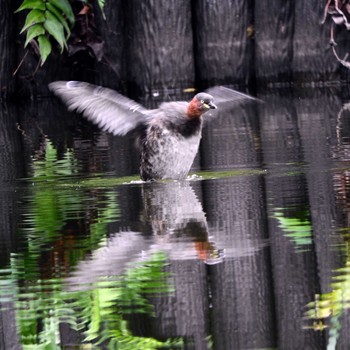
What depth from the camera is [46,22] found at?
43.8 ft

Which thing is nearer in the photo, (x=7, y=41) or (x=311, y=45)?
(x=311, y=45)

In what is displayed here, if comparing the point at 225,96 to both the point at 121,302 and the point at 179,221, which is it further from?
the point at 121,302

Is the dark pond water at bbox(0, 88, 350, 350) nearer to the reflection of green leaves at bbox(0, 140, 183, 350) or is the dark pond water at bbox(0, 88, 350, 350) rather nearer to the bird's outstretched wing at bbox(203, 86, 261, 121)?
the reflection of green leaves at bbox(0, 140, 183, 350)

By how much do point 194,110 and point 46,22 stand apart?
5.92m

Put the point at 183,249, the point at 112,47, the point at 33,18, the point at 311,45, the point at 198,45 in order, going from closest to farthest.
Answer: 1. the point at 183,249
2. the point at 33,18
3. the point at 311,45
4. the point at 198,45
5. the point at 112,47

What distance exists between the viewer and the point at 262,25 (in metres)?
13.7

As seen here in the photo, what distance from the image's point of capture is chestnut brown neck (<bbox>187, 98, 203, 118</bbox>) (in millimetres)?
7730

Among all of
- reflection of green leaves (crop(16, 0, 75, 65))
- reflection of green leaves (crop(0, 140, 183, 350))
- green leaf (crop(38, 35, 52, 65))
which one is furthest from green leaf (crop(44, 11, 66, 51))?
reflection of green leaves (crop(0, 140, 183, 350))

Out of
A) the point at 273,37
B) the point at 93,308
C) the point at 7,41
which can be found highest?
the point at 7,41

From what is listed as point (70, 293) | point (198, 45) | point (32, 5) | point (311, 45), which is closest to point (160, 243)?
point (70, 293)

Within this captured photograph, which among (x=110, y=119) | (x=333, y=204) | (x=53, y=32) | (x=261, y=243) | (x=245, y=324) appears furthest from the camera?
(x=53, y=32)

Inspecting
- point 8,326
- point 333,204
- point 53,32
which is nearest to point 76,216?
point 333,204

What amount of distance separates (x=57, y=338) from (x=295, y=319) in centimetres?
74

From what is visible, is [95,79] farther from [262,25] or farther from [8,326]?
[8,326]
